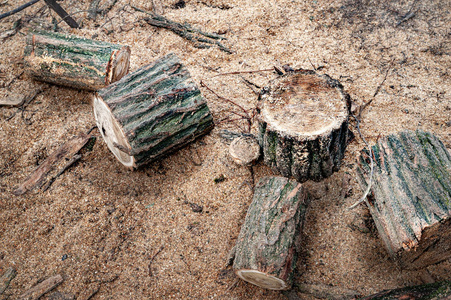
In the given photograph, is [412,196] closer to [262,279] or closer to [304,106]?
[304,106]

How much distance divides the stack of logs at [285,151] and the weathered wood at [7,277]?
1241 millimetres

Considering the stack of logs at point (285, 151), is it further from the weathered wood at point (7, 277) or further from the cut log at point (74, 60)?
the weathered wood at point (7, 277)

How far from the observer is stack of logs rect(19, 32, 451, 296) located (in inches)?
87.4

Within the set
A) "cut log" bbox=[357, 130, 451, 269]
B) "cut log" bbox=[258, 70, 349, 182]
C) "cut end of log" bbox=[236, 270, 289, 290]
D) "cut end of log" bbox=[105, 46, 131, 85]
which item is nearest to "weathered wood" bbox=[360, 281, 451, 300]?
"cut log" bbox=[357, 130, 451, 269]

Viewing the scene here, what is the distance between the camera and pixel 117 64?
3.54 metres

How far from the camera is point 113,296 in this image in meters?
2.53

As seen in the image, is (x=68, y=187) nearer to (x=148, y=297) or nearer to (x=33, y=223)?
(x=33, y=223)

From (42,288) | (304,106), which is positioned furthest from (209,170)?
(42,288)

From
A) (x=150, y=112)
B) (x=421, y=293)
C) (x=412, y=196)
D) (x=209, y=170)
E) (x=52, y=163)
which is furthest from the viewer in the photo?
(x=52, y=163)

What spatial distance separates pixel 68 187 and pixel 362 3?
4.45 meters

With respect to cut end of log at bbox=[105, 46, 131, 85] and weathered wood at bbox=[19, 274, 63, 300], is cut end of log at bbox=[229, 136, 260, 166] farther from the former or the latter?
weathered wood at bbox=[19, 274, 63, 300]

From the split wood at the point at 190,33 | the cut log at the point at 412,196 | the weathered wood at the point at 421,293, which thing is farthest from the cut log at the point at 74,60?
the weathered wood at the point at 421,293

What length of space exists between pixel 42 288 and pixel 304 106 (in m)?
2.53

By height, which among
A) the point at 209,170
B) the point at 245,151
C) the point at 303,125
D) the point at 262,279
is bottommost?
the point at 262,279
